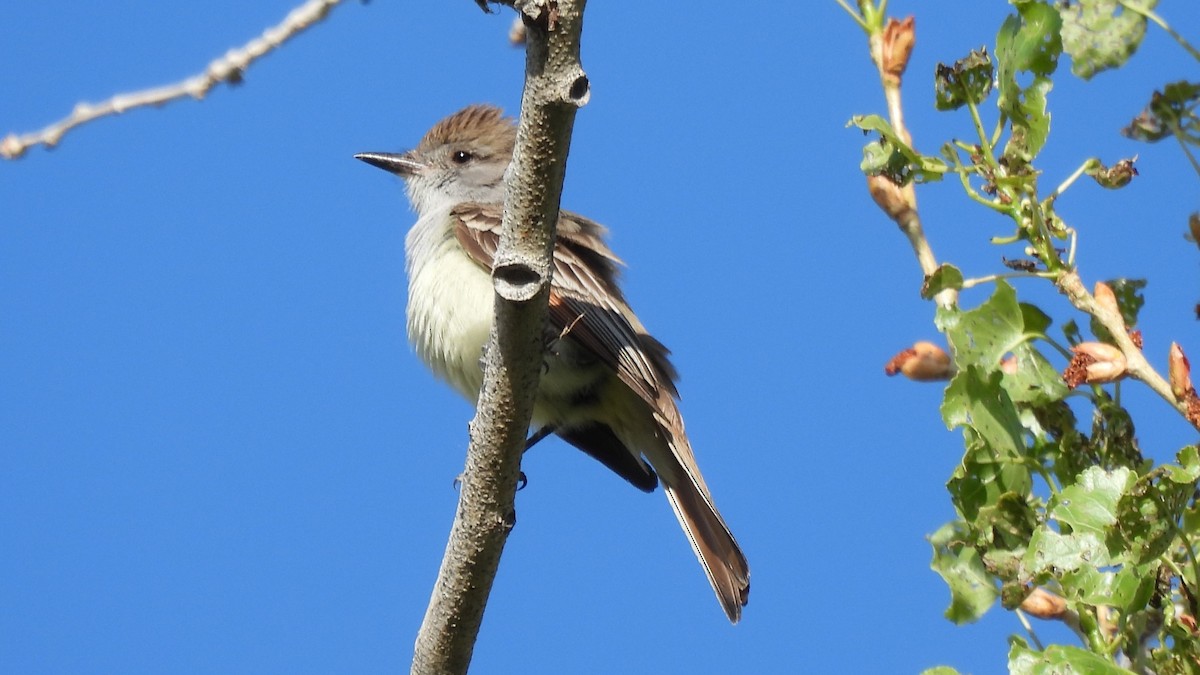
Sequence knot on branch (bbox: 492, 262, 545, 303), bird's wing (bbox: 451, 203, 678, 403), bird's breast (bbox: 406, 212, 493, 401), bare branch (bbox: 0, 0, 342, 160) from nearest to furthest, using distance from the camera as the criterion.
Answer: bare branch (bbox: 0, 0, 342, 160) → knot on branch (bbox: 492, 262, 545, 303) → bird's wing (bbox: 451, 203, 678, 403) → bird's breast (bbox: 406, 212, 493, 401)

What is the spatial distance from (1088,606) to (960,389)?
49cm

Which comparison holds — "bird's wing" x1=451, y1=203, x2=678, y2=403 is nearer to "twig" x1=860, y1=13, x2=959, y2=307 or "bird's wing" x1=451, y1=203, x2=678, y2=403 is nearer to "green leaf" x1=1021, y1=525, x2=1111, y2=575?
"twig" x1=860, y1=13, x2=959, y2=307

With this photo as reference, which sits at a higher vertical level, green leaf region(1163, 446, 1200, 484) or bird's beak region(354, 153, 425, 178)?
bird's beak region(354, 153, 425, 178)

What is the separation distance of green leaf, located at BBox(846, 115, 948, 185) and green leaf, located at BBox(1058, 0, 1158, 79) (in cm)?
35

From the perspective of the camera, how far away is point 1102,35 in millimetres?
2861

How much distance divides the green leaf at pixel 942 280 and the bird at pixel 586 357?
2.72 meters

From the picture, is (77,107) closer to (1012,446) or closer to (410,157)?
(1012,446)

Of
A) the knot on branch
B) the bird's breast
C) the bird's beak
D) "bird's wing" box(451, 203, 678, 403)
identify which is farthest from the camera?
the bird's beak

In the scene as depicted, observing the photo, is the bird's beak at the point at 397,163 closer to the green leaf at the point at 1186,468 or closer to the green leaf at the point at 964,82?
the green leaf at the point at 964,82

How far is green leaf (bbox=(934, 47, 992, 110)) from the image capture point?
3.02m

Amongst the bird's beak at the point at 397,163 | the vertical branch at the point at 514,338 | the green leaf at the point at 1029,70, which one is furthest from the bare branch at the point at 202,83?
the bird's beak at the point at 397,163

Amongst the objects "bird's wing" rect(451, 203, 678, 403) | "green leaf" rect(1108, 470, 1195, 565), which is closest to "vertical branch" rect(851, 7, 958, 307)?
"green leaf" rect(1108, 470, 1195, 565)

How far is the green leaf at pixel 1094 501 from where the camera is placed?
8.09ft

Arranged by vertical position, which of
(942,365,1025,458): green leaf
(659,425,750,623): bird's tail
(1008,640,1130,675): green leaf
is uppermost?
(659,425,750,623): bird's tail
